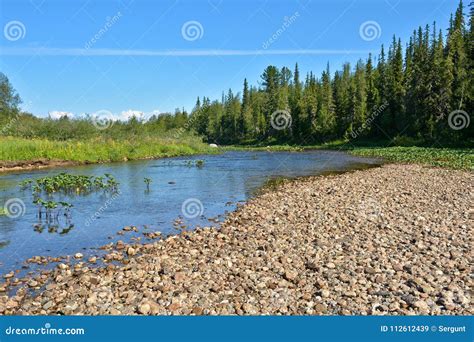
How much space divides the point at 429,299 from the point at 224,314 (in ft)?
12.5

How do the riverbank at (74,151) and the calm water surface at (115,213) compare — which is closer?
the calm water surface at (115,213)

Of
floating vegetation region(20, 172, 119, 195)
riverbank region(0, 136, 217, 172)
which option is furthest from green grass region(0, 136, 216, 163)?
floating vegetation region(20, 172, 119, 195)

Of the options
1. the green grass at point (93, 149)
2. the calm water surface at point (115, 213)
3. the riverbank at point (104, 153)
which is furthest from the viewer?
the green grass at point (93, 149)

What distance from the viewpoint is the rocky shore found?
24.4ft

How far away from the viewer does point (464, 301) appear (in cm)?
719

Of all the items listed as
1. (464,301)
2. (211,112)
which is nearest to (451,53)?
(464,301)

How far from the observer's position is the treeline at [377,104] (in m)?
54.8

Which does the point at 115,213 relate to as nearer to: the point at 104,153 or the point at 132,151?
the point at 104,153

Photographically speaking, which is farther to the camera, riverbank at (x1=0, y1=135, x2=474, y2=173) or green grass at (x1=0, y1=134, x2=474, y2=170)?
green grass at (x1=0, y1=134, x2=474, y2=170)

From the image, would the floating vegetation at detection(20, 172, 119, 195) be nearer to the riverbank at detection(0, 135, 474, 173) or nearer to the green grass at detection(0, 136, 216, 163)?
the riverbank at detection(0, 135, 474, 173)

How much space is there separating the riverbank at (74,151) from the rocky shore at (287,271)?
1258 inches

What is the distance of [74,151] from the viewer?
44406 mm

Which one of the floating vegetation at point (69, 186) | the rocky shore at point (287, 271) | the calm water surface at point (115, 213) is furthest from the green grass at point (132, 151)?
the rocky shore at point (287, 271)

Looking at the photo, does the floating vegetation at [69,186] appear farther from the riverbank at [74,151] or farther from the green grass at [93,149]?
the green grass at [93,149]
